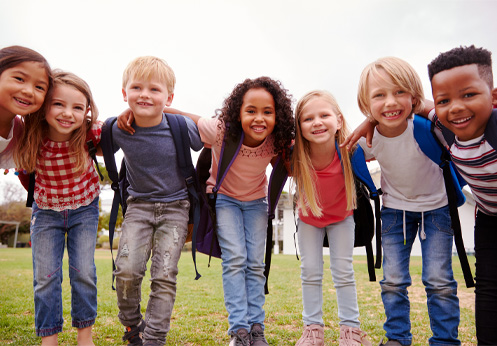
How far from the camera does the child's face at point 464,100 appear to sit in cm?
241

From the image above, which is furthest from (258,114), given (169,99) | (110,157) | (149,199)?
(110,157)

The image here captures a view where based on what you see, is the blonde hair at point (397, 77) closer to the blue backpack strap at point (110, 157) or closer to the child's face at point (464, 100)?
the child's face at point (464, 100)

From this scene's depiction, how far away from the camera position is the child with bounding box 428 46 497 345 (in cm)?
241

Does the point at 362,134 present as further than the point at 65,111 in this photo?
Yes

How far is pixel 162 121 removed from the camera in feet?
10.8

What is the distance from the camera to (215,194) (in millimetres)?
3355

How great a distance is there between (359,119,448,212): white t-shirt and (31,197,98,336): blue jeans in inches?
95.8

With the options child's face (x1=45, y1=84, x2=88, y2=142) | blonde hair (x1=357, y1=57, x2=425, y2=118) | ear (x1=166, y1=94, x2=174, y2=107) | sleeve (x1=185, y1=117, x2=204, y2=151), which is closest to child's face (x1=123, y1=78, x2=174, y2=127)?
ear (x1=166, y1=94, x2=174, y2=107)

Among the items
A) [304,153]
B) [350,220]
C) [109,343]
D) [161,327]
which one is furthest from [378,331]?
[109,343]

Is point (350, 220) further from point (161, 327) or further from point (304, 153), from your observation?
point (161, 327)

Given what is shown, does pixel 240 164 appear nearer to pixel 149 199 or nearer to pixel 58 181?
pixel 149 199

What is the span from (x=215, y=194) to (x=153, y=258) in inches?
28.6

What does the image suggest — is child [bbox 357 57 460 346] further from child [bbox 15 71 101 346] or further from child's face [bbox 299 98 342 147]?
child [bbox 15 71 101 346]

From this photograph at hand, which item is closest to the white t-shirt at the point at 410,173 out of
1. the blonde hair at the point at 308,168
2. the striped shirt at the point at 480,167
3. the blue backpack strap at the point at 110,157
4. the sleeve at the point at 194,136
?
the blonde hair at the point at 308,168
